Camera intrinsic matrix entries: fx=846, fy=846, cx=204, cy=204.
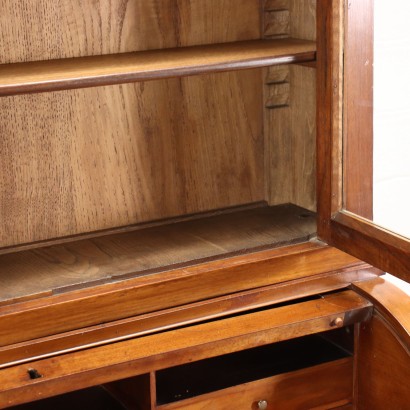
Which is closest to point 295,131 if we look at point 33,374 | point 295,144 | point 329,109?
point 295,144

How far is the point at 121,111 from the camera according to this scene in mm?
1864

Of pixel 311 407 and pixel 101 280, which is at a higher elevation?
pixel 101 280

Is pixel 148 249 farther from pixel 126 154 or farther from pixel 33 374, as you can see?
pixel 33 374

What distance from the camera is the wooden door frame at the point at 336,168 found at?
152 centimetres

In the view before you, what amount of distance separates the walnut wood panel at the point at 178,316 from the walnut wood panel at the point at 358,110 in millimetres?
188

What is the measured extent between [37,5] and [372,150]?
74cm

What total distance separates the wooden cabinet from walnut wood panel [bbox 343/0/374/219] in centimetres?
2

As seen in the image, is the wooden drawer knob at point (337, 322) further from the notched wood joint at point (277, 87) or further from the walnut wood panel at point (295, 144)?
the notched wood joint at point (277, 87)

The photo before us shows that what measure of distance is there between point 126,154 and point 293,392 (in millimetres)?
631

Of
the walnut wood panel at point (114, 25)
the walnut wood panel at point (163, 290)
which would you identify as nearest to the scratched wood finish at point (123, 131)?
the walnut wood panel at point (114, 25)

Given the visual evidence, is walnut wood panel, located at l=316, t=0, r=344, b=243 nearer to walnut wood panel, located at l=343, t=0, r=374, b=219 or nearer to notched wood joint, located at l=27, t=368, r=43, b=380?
walnut wood panel, located at l=343, t=0, r=374, b=219

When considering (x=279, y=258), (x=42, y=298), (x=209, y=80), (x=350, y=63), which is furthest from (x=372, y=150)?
(x=42, y=298)

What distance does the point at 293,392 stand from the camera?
1.71 m

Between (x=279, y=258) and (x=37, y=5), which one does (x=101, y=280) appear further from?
(x=37, y=5)
